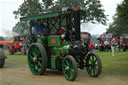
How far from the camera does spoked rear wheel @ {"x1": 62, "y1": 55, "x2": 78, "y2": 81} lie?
6.29 meters

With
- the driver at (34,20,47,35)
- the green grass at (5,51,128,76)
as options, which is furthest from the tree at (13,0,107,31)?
the driver at (34,20,47,35)

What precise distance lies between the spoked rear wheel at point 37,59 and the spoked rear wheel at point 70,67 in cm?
84

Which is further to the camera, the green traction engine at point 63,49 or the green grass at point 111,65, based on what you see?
the green grass at point 111,65

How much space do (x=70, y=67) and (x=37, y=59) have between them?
1711 millimetres

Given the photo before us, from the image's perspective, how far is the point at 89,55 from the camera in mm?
7445

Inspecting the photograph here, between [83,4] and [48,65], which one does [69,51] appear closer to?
[48,65]

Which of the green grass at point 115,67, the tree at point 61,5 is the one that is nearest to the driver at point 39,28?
the green grass at point 115,67

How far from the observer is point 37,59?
7.85m

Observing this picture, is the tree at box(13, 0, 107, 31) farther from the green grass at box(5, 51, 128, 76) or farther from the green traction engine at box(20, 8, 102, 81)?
the green traction engine at box(20, 8, 102, 81)

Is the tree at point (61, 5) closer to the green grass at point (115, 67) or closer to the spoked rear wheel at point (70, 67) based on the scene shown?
the green grass at point (115, 67)

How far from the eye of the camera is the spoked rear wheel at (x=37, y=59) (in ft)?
24.1

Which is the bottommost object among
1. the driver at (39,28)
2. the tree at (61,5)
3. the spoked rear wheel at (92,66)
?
the spoked rear wheel at (92,66)

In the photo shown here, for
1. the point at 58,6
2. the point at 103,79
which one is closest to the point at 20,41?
the point at 58,6

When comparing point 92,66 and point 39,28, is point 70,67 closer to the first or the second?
point 92,66
